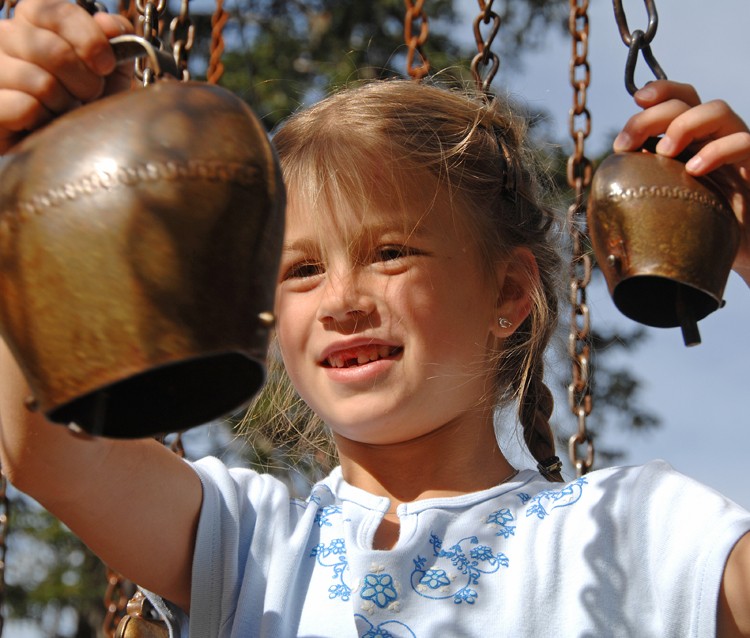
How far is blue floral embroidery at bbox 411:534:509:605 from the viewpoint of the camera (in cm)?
132

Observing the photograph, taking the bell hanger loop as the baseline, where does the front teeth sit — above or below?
below

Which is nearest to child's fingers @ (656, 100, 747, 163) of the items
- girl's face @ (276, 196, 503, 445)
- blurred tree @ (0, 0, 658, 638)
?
girl's face @ (276, 196, 503, 445)

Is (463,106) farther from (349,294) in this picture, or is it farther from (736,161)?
(736,161)

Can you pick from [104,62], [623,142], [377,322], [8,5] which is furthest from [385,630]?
[8,5]

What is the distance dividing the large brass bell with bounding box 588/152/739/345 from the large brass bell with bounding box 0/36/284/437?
394 millimetres

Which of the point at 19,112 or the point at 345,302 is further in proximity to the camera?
the point at 345,302

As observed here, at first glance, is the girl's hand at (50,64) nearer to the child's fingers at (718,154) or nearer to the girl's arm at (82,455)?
the girl's arm at (82,455)

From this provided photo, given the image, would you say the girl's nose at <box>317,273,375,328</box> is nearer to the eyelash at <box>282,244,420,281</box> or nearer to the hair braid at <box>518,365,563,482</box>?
the eyelash at <box>282,244,420,281</box>

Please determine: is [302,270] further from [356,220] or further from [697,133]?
[697,133]

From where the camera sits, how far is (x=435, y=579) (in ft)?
4.38

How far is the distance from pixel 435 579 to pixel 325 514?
197 millimetres

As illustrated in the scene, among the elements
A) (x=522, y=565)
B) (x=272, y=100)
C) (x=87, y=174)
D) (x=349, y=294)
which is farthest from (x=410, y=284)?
(x=272, y=100)

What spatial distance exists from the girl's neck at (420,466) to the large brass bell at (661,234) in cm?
44

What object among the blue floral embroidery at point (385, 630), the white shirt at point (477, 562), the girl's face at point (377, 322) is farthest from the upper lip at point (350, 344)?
the blue floral embroidery at point (385, 630)
